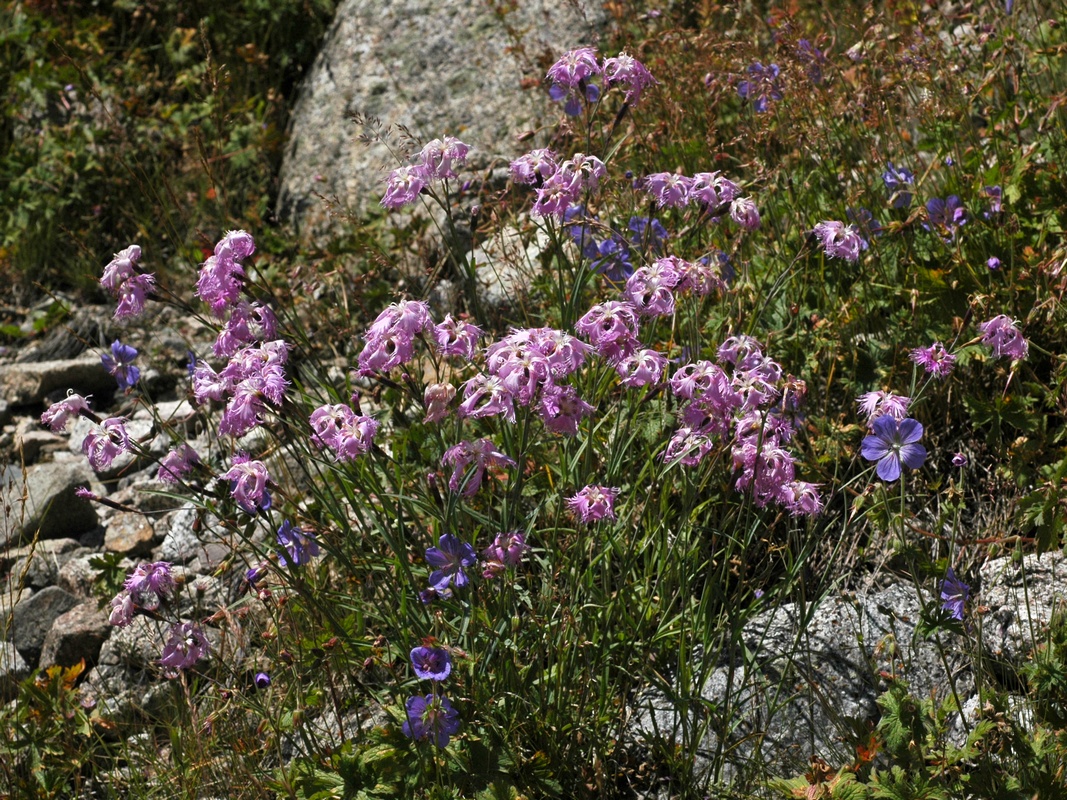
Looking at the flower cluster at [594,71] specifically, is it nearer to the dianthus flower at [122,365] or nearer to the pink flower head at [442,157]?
the pink flower head at [442,157]

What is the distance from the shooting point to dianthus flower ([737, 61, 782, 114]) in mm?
3113

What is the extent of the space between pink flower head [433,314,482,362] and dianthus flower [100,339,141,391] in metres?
1.11

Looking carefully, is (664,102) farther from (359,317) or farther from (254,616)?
(254,616)

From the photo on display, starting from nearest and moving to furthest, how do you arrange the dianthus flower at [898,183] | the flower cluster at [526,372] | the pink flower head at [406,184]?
1. the flower cluster at [526,372]
2. the pink flower head at [406,184]
3. the dianthus flower at [898,183]

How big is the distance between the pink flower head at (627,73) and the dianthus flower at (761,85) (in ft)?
2.71

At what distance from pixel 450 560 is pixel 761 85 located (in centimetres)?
184

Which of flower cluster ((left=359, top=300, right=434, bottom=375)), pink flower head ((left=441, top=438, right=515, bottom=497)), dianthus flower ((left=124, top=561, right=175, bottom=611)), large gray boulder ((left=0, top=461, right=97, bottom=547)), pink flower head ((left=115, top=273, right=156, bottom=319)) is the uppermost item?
pink flower head ((left=115, top=273, right=156, bottom=319))

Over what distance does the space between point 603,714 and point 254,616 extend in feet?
3.61

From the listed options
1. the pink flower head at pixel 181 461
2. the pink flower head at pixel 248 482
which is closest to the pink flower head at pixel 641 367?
the pink flower head at pixel 248 482

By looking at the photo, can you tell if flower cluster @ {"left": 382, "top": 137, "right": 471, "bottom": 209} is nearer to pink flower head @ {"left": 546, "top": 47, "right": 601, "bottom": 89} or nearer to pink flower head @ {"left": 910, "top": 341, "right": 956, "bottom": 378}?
pink flower head @ {"left": 546, "top": 47, "right": 601, "bottom": 89}

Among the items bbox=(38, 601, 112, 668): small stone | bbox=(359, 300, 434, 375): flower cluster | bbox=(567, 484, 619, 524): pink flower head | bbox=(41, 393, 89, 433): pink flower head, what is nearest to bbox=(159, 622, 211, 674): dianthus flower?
bbox=(41, 393, 89, 433): pink flower head

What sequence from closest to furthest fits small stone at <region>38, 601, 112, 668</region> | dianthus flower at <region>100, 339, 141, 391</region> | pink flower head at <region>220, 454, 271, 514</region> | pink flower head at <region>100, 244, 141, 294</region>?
1. pink flower head at <region>220, 454, 271, 514</region>
2. pink flower head at <region>100, 244, 141, 294</region>
3. dianthus flower at <region>100, 339, 141, 391</region>
4. small stone at <region>38, 601, 112, 668</region>

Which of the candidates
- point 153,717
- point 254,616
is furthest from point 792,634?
point 153,717

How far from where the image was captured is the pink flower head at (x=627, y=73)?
7.69 feet
